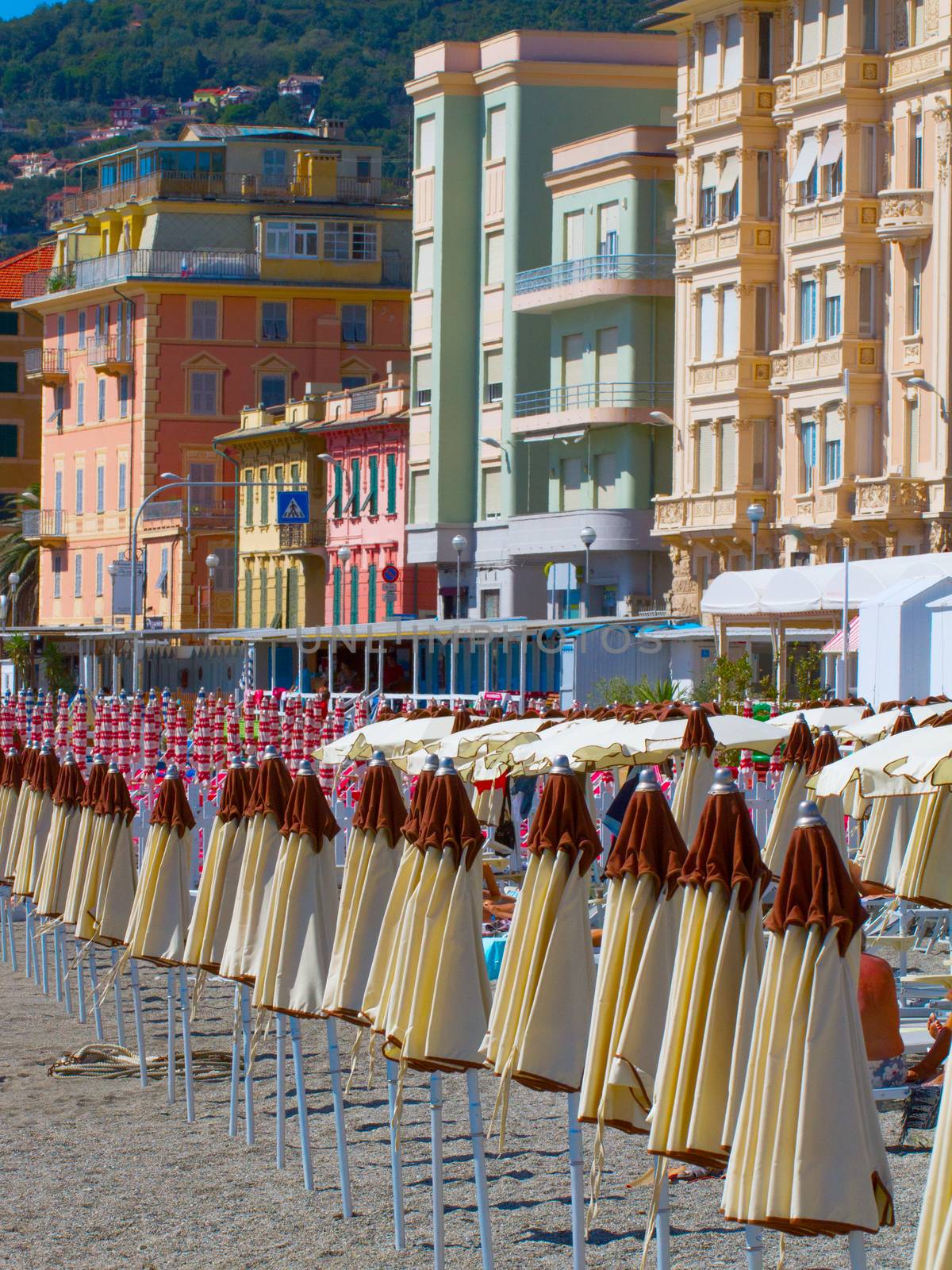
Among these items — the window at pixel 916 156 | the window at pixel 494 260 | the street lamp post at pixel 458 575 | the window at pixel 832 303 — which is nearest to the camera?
the window at pixel 916 156

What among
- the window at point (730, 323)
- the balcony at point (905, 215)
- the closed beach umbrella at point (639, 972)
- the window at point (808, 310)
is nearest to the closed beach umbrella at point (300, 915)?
the closed beach umbrella at point (639, 972)

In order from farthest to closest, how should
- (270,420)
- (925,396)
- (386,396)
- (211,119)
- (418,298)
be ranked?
(211,119), (270,420), (386,396), (418,298), (925,396)

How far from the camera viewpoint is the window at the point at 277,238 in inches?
3174

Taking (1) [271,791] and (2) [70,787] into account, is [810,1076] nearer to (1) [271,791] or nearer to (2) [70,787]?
(1) [271,791]

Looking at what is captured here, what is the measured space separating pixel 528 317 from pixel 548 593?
7.23m

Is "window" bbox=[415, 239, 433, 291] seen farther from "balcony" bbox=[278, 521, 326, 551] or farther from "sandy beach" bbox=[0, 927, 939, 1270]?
"sandy beach" bbox=[0, 927, 939, 1270]

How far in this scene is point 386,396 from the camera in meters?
69.8

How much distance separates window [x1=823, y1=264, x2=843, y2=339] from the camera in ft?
157

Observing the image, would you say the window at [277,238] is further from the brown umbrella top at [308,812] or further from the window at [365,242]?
the brown umbrella top at [308,812]

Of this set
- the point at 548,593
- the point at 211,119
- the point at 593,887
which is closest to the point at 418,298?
the point at 548,593

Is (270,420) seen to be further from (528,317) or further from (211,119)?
(211,119)

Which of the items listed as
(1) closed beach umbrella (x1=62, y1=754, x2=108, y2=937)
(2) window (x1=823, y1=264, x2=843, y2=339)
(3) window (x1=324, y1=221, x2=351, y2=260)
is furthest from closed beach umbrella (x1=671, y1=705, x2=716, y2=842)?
(3) window (x1=324, y1=221, x2=351, y2=260)

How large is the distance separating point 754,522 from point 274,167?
136ft

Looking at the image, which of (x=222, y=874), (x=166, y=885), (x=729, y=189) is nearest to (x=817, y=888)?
(x=222, y=874)
